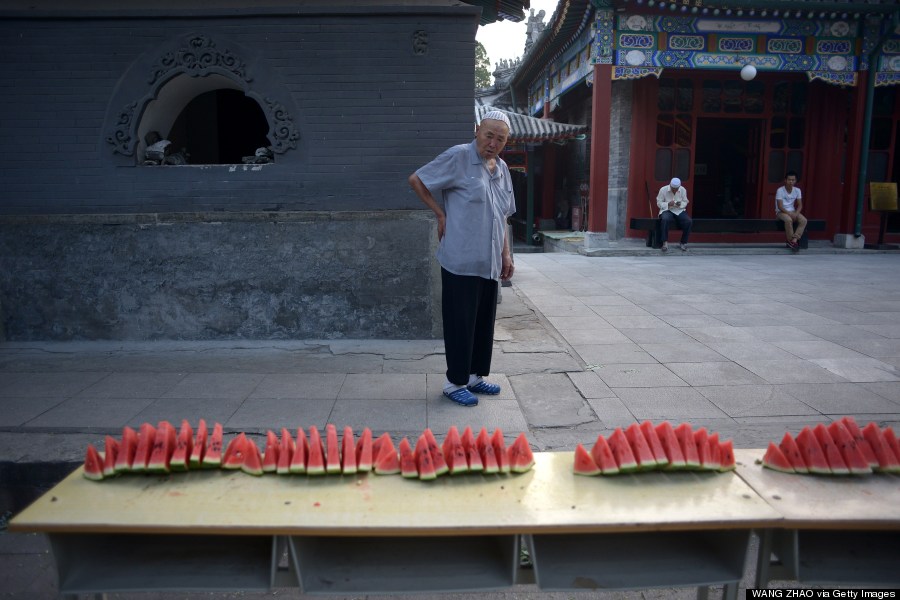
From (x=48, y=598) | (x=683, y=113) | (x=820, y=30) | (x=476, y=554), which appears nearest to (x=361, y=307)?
(x=48, y=598)

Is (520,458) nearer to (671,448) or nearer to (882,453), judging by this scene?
(671,448)

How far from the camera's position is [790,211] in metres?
13.3

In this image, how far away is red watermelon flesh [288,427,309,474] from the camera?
2.09 m

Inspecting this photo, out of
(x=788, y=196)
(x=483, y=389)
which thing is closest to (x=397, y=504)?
(x=483, y=389)

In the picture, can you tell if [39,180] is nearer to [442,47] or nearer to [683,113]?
[442,47]

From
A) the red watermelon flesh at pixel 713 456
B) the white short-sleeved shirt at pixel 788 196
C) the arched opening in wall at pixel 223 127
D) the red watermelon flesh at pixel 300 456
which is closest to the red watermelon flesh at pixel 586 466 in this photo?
the red watermelon flesh at pixel 713 456

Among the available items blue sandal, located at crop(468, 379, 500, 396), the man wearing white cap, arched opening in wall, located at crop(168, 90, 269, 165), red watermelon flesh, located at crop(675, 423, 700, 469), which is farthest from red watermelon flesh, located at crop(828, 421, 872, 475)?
the man wearing white cap

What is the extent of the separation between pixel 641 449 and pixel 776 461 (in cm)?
48

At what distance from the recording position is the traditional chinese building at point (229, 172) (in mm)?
5602

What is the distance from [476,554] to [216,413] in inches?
105

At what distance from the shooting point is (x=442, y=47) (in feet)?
18.5

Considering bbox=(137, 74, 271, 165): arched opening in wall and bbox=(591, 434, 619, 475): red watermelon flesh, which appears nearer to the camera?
bbox=(591, 434, 619, 475): red watermelon flesh

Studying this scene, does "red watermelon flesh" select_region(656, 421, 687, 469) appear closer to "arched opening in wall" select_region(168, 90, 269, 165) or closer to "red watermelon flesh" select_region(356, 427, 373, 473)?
"red watermelon flesh" select_region(356, 427, 373, 473)

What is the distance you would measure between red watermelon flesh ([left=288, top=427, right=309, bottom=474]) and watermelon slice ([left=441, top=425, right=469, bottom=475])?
47cm
